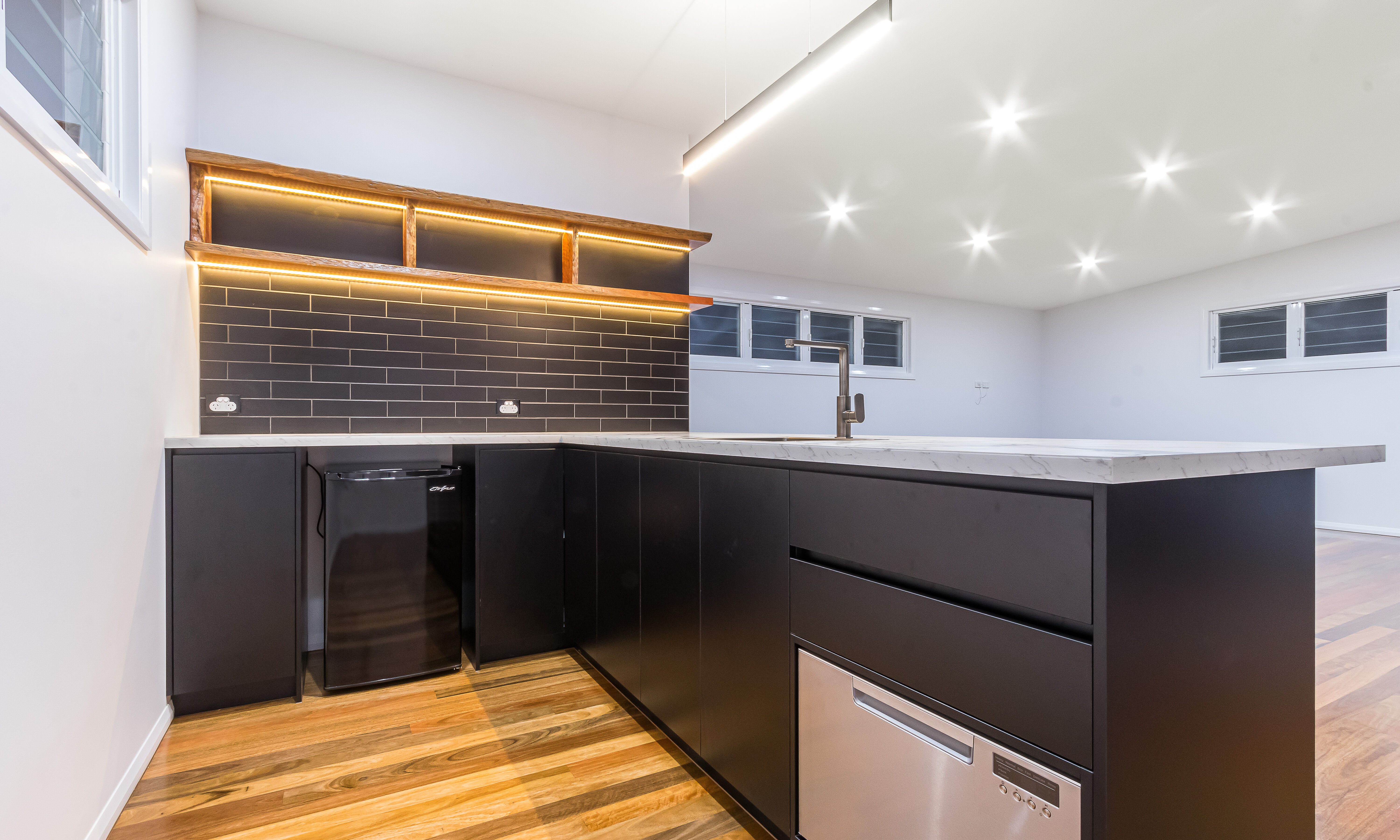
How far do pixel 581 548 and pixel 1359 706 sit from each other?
266cm

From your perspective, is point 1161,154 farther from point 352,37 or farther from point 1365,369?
point 352,37

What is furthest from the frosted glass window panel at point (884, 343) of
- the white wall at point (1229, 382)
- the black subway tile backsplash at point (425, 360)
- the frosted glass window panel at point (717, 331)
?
the black subway tile backsplash at point (425, 360)

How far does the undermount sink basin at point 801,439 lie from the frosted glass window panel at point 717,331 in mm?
4730

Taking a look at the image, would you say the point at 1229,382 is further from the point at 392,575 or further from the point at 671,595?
the point at 392,575

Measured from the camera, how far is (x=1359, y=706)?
2.11 m

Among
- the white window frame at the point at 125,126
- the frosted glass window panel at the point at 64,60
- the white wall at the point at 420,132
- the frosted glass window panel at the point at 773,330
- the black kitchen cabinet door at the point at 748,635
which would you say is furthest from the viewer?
the frosted glass window panel at the point at 773,330

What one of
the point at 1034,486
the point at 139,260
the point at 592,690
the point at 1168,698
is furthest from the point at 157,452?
the point at 1168,698

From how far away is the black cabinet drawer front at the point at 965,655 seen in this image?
32.0 inches

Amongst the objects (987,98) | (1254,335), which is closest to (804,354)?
(987,98)

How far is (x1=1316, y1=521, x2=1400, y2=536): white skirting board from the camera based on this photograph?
5600 millimetres

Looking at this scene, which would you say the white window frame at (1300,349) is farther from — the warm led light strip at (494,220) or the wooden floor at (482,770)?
the warm led light strip at (494,220)

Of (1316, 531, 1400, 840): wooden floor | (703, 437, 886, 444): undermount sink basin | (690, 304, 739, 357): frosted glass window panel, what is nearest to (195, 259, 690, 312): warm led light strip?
(703, 437, 886, 444): undermount sink basin

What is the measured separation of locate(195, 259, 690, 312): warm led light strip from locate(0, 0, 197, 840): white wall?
1.55 feet

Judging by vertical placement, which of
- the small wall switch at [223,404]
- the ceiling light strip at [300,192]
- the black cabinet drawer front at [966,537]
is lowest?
the black cabinet drawer front at [966,537]
